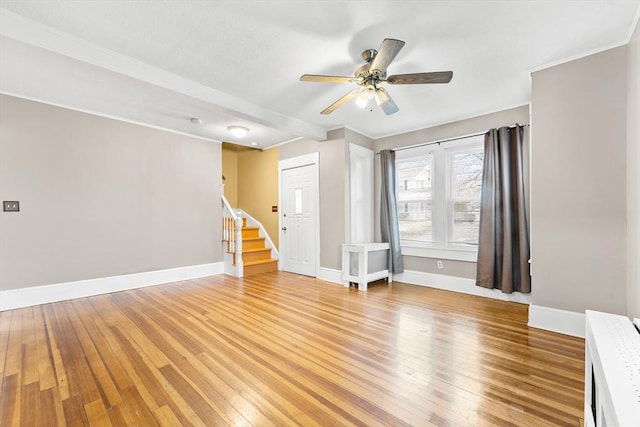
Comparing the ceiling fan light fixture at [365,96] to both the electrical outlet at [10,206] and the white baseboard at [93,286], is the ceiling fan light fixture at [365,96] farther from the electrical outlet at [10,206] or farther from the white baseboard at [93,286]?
the electrical outlet at [10,206]

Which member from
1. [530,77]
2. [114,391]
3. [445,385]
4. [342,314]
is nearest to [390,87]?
[530,77]

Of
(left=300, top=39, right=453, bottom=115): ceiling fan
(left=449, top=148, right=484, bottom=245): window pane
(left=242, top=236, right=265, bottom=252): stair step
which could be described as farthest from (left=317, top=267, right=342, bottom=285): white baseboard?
(left=300, top=39, right=453, bottom=115): ceiling fan

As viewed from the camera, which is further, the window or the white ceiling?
the window

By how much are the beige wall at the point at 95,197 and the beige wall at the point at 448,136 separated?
134 inches

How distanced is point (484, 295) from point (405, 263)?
1.27m

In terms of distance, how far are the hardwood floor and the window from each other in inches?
43.5

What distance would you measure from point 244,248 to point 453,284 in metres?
3.97

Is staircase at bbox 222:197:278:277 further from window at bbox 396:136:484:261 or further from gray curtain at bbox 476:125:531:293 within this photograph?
gray curtain at bbox 476:125:531:293

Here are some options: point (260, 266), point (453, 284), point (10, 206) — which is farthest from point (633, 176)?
point (10, 206)

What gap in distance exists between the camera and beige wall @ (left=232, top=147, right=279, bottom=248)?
595cm

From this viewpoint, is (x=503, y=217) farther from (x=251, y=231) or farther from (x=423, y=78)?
(x=251, y=231)

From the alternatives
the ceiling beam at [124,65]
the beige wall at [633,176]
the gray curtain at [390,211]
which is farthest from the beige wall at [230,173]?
the beige wall at [633,176]

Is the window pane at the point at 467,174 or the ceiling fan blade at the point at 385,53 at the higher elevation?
the ceiling fan blade at the point at 385,53

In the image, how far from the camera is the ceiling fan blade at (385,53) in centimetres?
190
